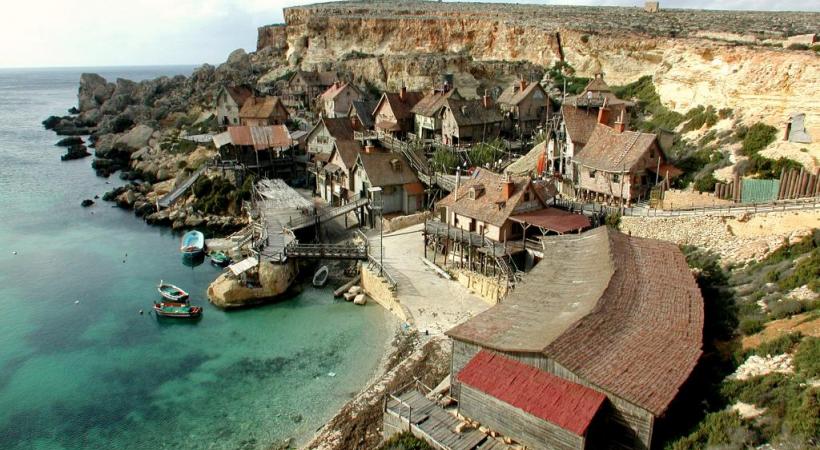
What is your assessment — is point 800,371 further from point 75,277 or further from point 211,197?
point 211,197

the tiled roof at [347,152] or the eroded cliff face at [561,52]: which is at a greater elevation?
the eroded cliff face at [561,52]

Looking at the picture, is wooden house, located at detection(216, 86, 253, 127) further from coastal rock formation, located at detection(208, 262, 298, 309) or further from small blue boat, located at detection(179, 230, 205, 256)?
coastal rock formation, located at detection(208, 262, 298, 309)

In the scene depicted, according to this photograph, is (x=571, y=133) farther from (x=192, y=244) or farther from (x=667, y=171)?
(x=192, y=244)

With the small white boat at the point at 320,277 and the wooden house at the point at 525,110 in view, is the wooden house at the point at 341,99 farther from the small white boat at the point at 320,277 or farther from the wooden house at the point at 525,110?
the small white boat at the point at 320,277

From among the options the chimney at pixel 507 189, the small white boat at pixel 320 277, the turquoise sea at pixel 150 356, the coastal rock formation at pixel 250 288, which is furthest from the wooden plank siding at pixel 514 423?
the small white boat at pixel 320 277

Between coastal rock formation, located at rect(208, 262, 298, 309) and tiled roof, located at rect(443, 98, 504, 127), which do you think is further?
tiled roof, located at rect(443, 98, 504, 127)

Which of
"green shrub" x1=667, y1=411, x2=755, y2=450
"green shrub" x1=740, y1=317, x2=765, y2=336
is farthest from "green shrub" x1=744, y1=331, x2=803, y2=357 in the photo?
"green shrub" x1=667, y1=411, x2=755, y2=450
